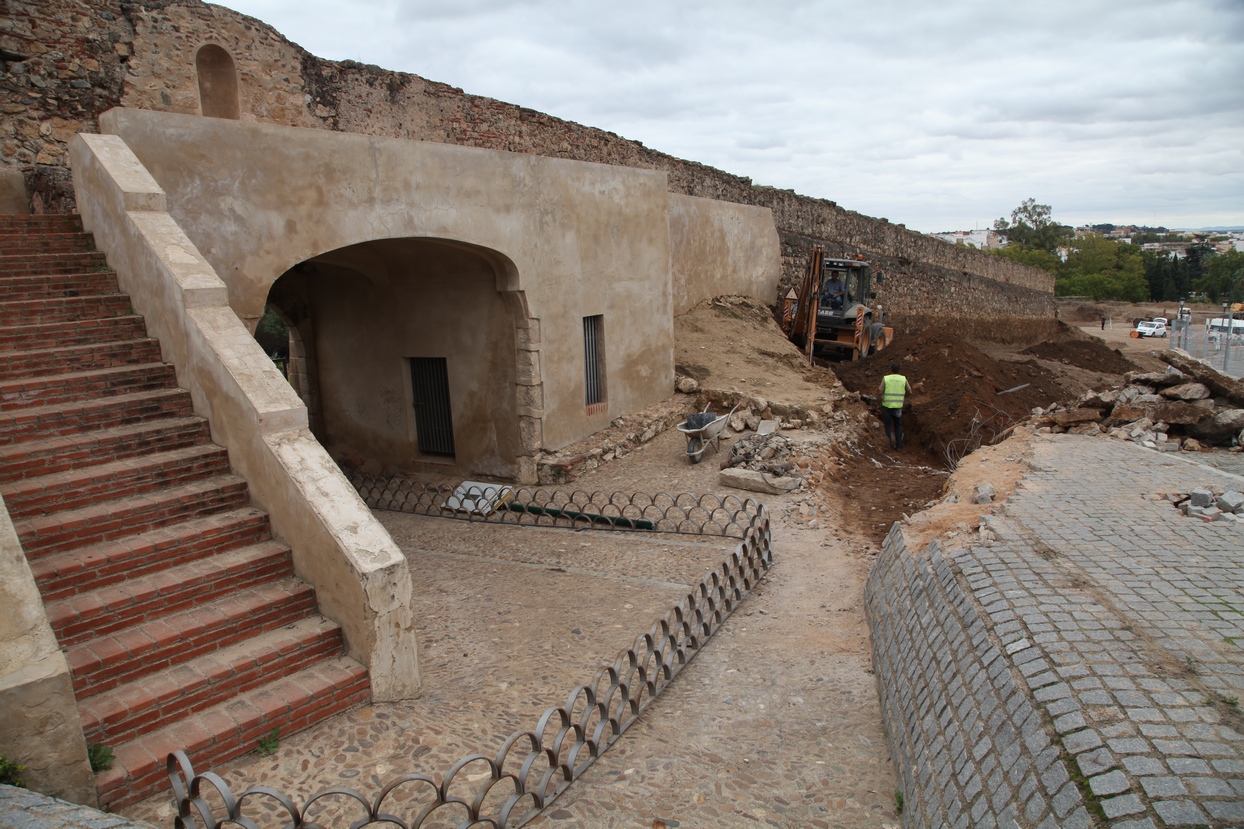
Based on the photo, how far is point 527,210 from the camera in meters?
10.4

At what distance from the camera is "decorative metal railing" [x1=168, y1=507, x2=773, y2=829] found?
10.8 ft

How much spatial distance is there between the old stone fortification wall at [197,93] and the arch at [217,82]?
0.13 m

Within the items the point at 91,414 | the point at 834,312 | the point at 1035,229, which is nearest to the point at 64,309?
the point at 91,414

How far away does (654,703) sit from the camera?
4977mm

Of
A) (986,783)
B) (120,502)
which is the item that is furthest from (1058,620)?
(120,502)

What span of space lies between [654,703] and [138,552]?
3310mm

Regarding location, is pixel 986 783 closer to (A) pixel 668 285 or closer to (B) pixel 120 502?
(B) pixel 120 502

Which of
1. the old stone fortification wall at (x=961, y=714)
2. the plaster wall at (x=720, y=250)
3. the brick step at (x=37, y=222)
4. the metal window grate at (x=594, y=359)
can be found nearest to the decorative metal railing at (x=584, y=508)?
the metal window grate at (x=594, y=359)

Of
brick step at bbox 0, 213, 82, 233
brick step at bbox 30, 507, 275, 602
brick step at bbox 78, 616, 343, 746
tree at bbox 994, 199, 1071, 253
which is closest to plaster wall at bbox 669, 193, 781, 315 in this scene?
brick step at bbox 0, 213, 82, 233

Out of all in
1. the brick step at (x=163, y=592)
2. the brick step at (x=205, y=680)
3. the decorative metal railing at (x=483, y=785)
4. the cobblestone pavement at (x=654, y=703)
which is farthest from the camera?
the brick step at (x=163, y=592)

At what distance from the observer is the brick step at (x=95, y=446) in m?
4.87

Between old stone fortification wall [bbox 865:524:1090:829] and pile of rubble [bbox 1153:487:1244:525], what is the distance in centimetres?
217

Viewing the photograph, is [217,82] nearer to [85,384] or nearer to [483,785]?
[85,384]

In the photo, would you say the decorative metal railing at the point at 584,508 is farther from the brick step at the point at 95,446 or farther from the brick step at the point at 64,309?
the brick step at the point at 64,309
